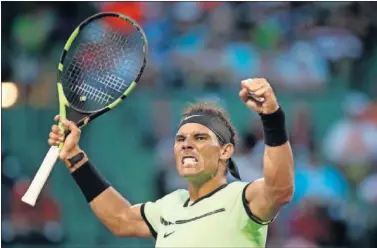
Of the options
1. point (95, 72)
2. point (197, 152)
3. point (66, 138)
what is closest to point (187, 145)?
point (197, 152)

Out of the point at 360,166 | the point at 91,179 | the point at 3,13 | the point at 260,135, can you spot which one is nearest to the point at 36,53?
the point at 3,13

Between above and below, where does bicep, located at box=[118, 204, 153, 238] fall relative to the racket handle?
below

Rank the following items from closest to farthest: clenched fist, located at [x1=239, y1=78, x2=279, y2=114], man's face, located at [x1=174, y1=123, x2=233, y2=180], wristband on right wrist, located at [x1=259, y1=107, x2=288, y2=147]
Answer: clenched fist, located at [x1=239, y1=78, x2=279, y2=114]
wristband on right wrist, located at [x1=259, y1=107, x2=288, y2=147]
man's face, located at [x1=174, y1=123, x2=233, y2=180]

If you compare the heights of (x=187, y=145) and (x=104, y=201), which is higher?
(x=187, y=145)

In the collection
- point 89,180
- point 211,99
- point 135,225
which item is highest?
point 89,180

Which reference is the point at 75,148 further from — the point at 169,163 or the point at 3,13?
the point at 3,13

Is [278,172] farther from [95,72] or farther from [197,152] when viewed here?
[95,72]

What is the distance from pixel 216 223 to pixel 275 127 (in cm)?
55

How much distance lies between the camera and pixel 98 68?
5.72 meters

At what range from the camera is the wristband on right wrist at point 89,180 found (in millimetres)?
5090

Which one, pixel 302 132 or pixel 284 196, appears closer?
pixel 284 196

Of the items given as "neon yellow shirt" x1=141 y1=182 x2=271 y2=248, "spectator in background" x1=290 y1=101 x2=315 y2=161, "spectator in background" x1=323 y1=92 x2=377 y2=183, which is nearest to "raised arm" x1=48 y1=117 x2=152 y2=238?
"neon yellow shirt" x1=141 y1=182 x2=271 y2=248

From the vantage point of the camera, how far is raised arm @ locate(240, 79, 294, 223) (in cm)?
404

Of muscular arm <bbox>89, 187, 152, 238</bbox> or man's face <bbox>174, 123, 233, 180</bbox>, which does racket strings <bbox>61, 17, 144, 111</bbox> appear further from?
man's face <bbox>174, 123, 233, 180</bbox>
